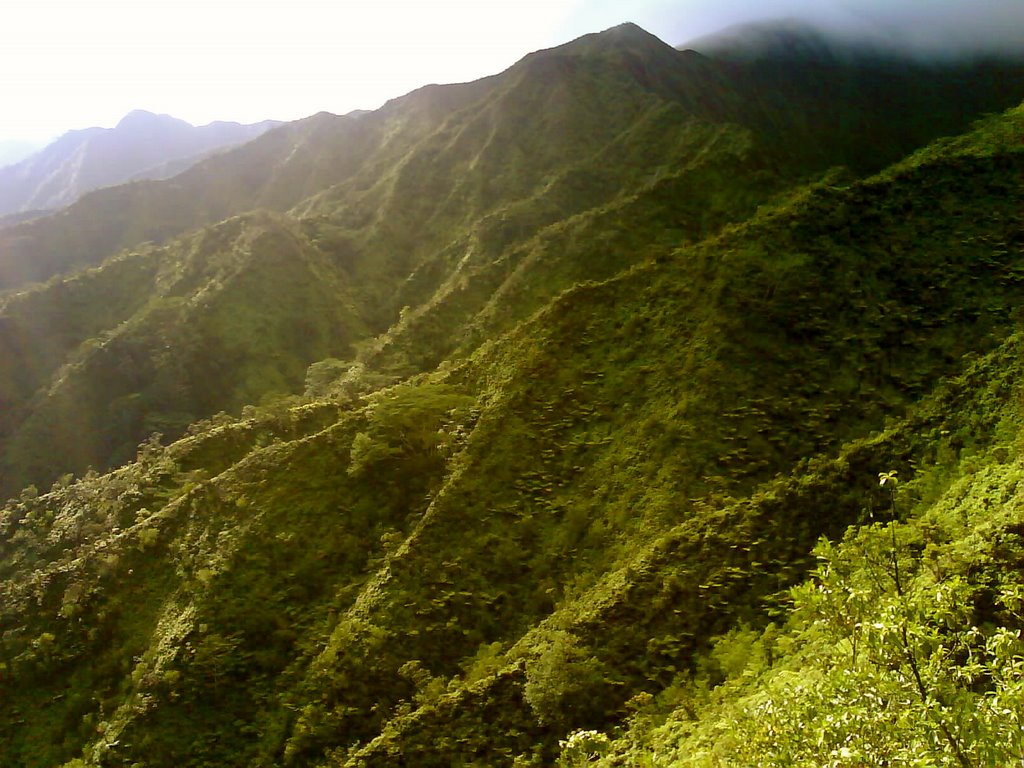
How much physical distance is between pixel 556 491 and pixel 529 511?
2.05 m

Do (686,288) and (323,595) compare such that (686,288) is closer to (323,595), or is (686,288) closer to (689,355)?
(689,355)

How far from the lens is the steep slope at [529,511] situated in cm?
2938

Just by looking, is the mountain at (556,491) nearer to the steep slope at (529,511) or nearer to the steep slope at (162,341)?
the steep slope at (529,511)

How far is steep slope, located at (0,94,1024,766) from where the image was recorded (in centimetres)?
2938

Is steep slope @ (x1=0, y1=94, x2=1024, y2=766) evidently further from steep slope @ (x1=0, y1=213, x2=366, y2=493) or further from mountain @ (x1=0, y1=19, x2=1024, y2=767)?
steep slope @ (x1=0, y1=213, x2=366, y2=493)

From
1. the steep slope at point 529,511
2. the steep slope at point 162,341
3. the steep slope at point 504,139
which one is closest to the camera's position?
the steep slope at point 529,511

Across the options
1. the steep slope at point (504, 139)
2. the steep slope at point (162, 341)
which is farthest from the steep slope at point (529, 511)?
the steep slope at point (504, 139)

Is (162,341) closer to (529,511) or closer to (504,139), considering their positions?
(529,511)

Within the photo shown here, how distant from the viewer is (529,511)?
3712 cm

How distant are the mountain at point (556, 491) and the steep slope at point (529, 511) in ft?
0.65

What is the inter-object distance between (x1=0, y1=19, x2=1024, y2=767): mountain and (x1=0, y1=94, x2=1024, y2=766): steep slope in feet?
0.65

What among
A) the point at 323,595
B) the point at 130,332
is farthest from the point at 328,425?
the point at 130,332

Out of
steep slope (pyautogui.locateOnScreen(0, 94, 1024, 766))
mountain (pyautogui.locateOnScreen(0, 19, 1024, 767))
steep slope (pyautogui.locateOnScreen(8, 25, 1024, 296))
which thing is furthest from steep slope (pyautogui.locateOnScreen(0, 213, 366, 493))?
steep slope (pyautogui.locateOnScreen(0, 94, 1024, 766))

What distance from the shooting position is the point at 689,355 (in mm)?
41812
